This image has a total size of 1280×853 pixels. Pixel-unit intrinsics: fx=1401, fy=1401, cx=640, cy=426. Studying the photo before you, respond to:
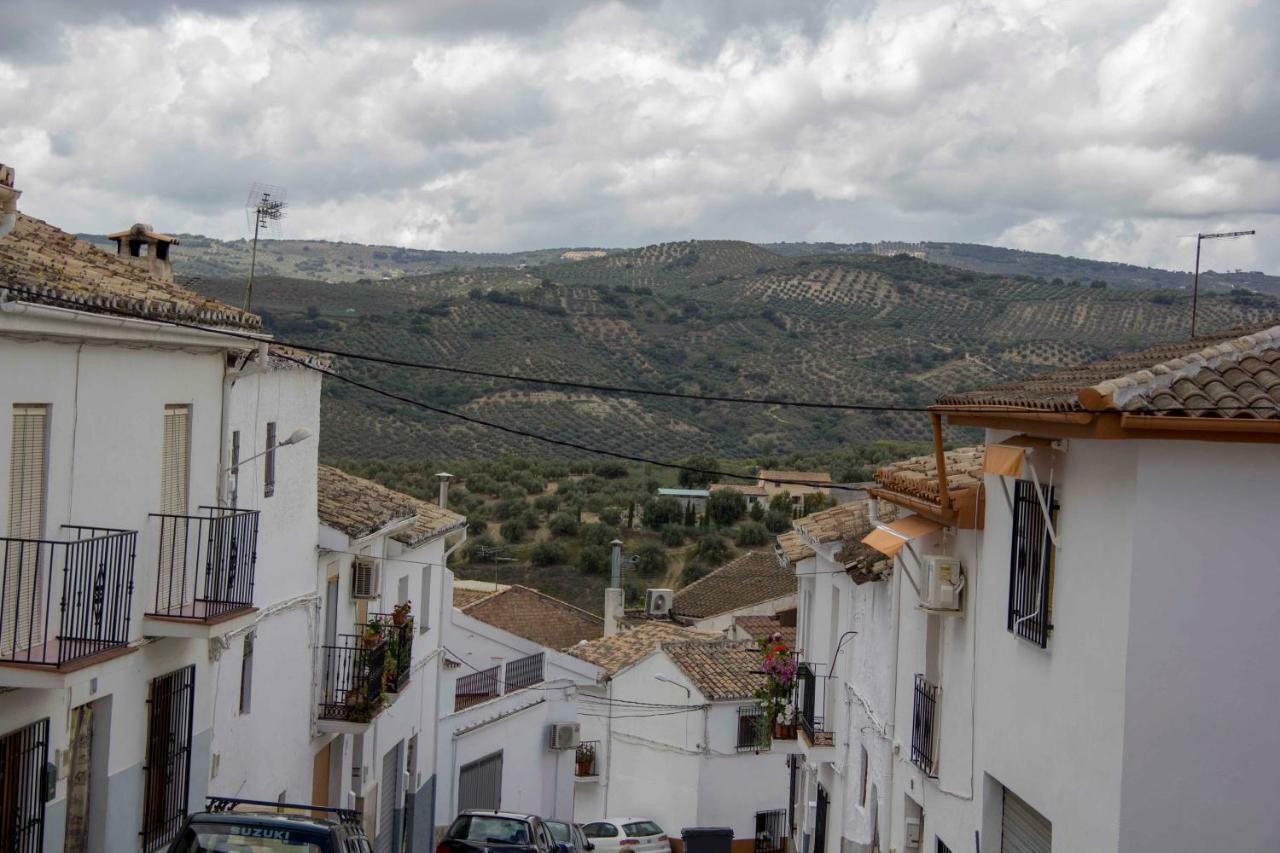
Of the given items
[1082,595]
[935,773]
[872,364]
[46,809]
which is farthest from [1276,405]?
[872,364]

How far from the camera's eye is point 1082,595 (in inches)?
391

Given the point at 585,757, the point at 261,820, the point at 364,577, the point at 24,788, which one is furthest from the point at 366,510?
the point at 585,757

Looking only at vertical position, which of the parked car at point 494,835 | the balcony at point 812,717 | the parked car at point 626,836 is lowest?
the parked car at point 626,836

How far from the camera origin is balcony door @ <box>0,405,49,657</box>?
35.2 feet

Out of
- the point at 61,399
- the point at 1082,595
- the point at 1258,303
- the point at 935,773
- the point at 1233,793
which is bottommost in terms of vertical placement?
the point at 935,773

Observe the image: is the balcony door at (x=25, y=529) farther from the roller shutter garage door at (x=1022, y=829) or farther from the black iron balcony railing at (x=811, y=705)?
the black iron balcony railing at (x=811, y=705)

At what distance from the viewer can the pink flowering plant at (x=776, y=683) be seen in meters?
22.6

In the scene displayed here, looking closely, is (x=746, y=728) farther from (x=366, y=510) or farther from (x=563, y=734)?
(x=366, y=510)

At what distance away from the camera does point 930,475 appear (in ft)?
51.7

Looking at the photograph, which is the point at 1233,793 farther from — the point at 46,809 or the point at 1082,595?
the point at 46,809

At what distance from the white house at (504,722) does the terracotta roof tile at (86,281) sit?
54.1 ft

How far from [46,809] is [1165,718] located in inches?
348

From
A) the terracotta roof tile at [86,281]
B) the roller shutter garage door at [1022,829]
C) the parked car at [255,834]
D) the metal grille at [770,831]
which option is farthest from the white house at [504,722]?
the roller shutter garage door at [1022,829]

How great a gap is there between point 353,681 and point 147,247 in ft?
24.5
